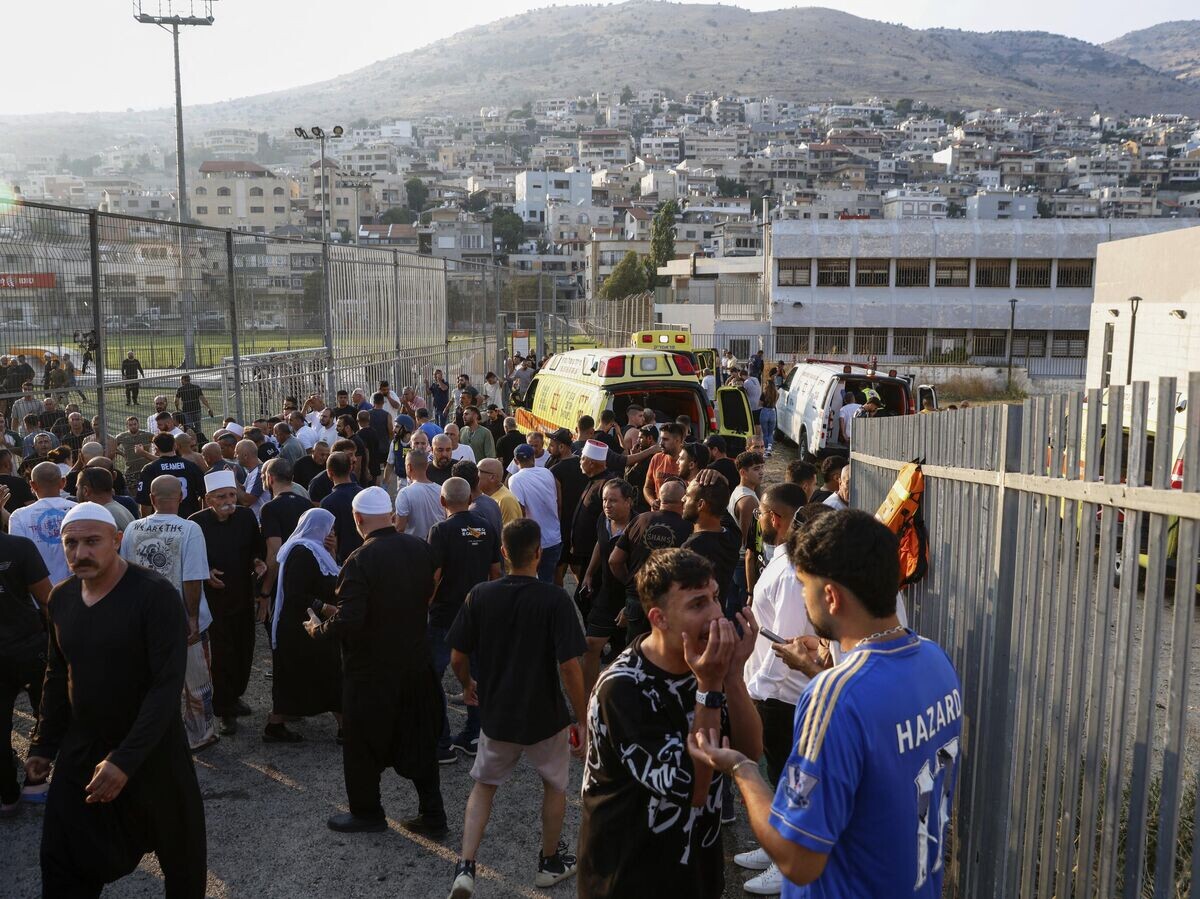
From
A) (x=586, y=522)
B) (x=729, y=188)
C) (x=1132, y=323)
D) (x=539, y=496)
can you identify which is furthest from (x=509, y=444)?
(x=729, y=188)

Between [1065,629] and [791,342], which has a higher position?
[1065,629]

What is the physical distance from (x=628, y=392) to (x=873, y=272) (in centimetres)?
3936

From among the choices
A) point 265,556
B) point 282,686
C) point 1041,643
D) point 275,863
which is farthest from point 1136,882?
point 265,556

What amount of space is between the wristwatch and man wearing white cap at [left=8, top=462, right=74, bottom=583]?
5.06 m

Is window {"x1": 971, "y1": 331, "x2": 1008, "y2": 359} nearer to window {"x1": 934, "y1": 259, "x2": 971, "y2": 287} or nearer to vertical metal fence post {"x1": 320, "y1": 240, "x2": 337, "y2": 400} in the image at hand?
window {"x1": 934, "y1": 259, "x2": 971, "y2": 287}

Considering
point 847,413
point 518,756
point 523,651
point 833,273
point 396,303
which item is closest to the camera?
point 523,651

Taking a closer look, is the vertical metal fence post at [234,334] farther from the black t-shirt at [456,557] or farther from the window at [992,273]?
the window at [992,273]

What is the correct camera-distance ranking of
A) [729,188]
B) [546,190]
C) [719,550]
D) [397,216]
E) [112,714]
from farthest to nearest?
[729,188] < [546,190] < [397,216] < [719,550] < [112,714]

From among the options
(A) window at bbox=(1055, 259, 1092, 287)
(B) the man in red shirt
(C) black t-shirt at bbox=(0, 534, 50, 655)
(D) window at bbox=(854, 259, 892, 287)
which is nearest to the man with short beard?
(C) black t-shirt at bbox=(0, 534, 50, 655)

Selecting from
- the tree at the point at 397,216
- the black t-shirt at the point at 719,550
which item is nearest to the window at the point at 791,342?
the black t-shirt at the point at 719,550

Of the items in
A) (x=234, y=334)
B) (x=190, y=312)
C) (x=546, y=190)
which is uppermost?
(x=546, y=190)

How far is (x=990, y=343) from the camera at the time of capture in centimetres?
4984

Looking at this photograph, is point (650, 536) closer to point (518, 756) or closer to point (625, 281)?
point (518, 756)

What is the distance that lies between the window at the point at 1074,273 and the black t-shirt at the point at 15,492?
50.1 meters
